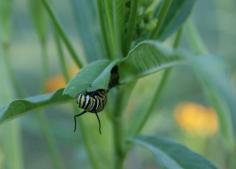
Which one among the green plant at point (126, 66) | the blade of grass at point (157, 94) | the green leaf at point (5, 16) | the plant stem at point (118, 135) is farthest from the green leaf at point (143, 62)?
the green leaf at point (5, 16)

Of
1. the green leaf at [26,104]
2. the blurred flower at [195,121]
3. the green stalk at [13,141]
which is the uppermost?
the green leaf at [26,104]

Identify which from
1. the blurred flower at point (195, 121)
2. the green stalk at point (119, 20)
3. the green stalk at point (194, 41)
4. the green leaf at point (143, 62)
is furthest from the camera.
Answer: the blurred flower at point (195, 121)

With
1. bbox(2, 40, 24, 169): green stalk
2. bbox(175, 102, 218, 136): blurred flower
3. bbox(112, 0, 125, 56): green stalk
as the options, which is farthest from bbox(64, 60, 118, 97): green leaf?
bbox(175, 102, 218, 136): blurred flower

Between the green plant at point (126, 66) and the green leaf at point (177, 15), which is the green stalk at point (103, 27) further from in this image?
the green leaf at point (177, 15)

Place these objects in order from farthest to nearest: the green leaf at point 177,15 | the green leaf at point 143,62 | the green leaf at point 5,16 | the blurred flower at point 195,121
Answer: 1. the blurred flower at point 195,121
2. the green leaf at point 5,16
3. the green leaf at point 177,15
4. the green leaf at point 143,62

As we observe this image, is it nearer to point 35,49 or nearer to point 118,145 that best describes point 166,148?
point 118,145

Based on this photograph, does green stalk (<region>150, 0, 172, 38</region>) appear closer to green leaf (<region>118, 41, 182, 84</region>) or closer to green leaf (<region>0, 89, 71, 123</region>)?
green leaf (<region>118, 41, 182, 84</region>)

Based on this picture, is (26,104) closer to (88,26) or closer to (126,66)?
(126,66)

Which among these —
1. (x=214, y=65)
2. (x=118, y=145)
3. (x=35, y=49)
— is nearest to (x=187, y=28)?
(x=118, y=145)
